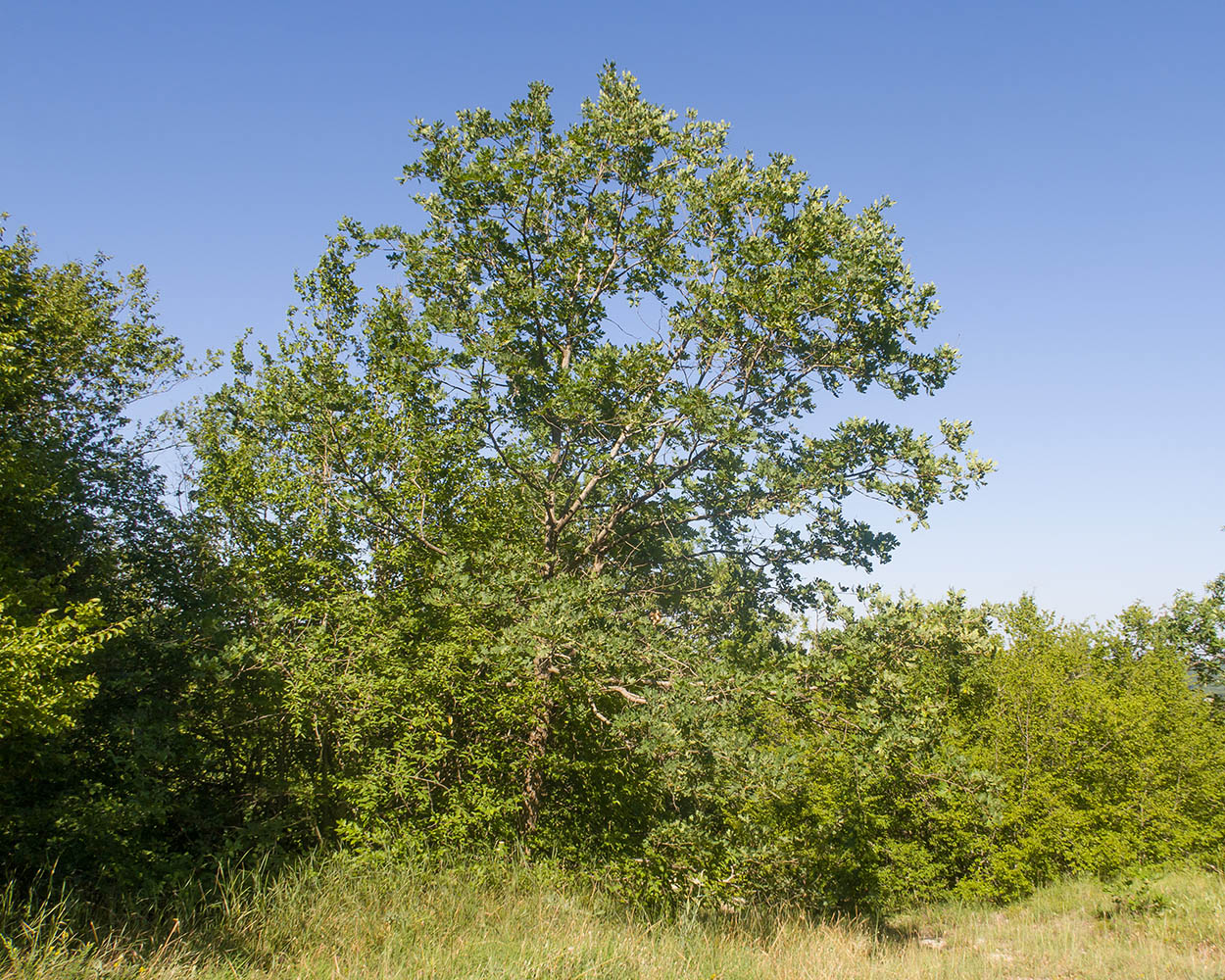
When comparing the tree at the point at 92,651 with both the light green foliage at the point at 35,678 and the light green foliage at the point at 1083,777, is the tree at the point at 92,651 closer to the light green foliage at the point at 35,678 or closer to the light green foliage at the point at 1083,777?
the light green foliage at the point at 35,678

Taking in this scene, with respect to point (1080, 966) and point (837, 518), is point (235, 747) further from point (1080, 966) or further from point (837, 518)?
point (1080, 966)

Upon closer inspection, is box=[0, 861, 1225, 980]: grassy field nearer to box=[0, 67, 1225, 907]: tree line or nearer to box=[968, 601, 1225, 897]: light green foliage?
box=[0, 67, 1225, 907]: tree line

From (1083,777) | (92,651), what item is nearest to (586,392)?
(92,651)

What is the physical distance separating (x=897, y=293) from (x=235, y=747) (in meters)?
10.8

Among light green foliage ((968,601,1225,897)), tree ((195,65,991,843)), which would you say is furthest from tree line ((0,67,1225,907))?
light green foliage ((968,601,1225,897))

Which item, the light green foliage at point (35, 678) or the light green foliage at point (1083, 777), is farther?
the light green foliage at point (1083, 777)

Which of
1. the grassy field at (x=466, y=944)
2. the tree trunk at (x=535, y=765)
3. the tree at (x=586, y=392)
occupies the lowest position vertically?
the grassy field at (x=466, y=944)

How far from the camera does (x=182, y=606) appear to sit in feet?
33.8

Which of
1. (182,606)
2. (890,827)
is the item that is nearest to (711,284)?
(182,606)

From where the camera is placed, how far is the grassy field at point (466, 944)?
4848 millimetres

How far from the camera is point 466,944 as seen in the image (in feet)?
17.9

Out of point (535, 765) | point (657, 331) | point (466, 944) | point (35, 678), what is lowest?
point (466, 944)

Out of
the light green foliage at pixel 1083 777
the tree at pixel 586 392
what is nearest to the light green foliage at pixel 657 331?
the tree at pixel 586 392

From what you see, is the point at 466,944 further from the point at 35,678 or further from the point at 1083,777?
the point at 1083,777
